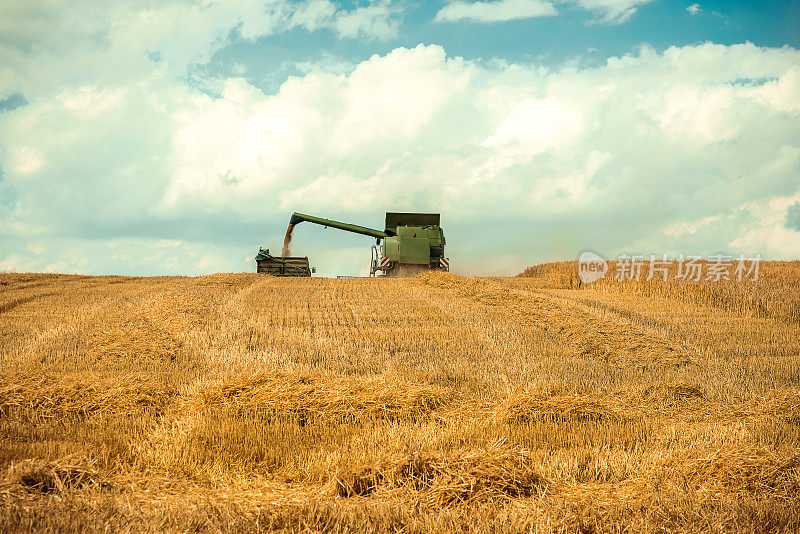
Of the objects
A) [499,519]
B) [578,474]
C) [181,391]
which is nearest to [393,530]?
[499,519]

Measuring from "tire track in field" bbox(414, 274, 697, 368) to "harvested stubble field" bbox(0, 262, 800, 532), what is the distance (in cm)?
6

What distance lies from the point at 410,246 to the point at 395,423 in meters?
18.8

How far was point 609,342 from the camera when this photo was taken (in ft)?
34.3

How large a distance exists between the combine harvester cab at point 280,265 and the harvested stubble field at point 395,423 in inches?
464

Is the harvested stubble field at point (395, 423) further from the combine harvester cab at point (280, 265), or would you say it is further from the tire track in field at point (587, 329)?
the combine harvester cab at point (280, 265)

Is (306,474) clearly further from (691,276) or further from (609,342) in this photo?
(691,276)

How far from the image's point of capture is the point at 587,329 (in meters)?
11.3

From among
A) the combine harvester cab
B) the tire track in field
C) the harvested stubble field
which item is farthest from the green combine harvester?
the harvested stubble field

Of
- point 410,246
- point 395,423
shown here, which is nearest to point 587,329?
point 395,423

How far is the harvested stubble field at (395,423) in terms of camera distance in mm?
4035

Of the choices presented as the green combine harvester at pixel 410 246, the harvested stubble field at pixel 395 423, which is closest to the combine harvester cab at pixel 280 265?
the green combine harvester at pixel 410 246

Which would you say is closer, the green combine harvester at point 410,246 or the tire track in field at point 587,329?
the tire track in field at point 587,329

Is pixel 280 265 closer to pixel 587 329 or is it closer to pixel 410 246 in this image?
pixel 410 246

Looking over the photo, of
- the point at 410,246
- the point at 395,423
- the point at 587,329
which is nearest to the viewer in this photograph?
the point at 395,423
